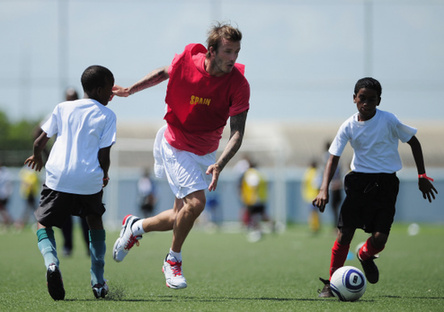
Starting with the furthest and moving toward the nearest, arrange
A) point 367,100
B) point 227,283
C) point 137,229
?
point 227,283 → point 137,229 → point 367,100

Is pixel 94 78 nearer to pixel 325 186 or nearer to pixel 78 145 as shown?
pixel 78 145

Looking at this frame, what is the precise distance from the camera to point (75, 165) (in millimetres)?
5469

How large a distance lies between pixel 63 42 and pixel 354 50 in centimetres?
1122

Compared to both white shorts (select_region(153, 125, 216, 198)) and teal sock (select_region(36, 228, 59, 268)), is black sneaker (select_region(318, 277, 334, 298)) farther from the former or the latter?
teal sock (select_region(36, 228, 59, 268))

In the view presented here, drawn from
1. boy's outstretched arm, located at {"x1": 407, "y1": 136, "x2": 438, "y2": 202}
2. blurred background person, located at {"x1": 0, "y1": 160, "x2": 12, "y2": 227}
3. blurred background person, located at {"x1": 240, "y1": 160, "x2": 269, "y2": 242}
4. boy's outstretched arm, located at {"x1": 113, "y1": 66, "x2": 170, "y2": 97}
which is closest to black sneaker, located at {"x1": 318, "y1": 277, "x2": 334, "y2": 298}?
boy's outstretched arm, located at {"x1": 407, "y1": 136, "x2": 438, "y2": 202}

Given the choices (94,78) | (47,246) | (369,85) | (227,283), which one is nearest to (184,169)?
(94,78)

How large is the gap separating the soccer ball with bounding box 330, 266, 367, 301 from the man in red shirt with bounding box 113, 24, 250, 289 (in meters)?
1.30

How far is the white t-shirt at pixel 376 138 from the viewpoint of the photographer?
6.11 m

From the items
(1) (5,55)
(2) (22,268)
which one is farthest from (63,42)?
(2) (22,268)

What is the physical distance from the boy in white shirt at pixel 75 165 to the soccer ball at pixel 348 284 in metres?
1.95

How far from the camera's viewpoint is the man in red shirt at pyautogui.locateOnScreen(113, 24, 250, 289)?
5.81 meters

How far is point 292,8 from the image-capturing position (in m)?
27.0

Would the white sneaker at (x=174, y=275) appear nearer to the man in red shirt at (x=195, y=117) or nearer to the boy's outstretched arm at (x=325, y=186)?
the man in red shirt at (x=195, y=117)

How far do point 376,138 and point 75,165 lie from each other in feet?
8.61
